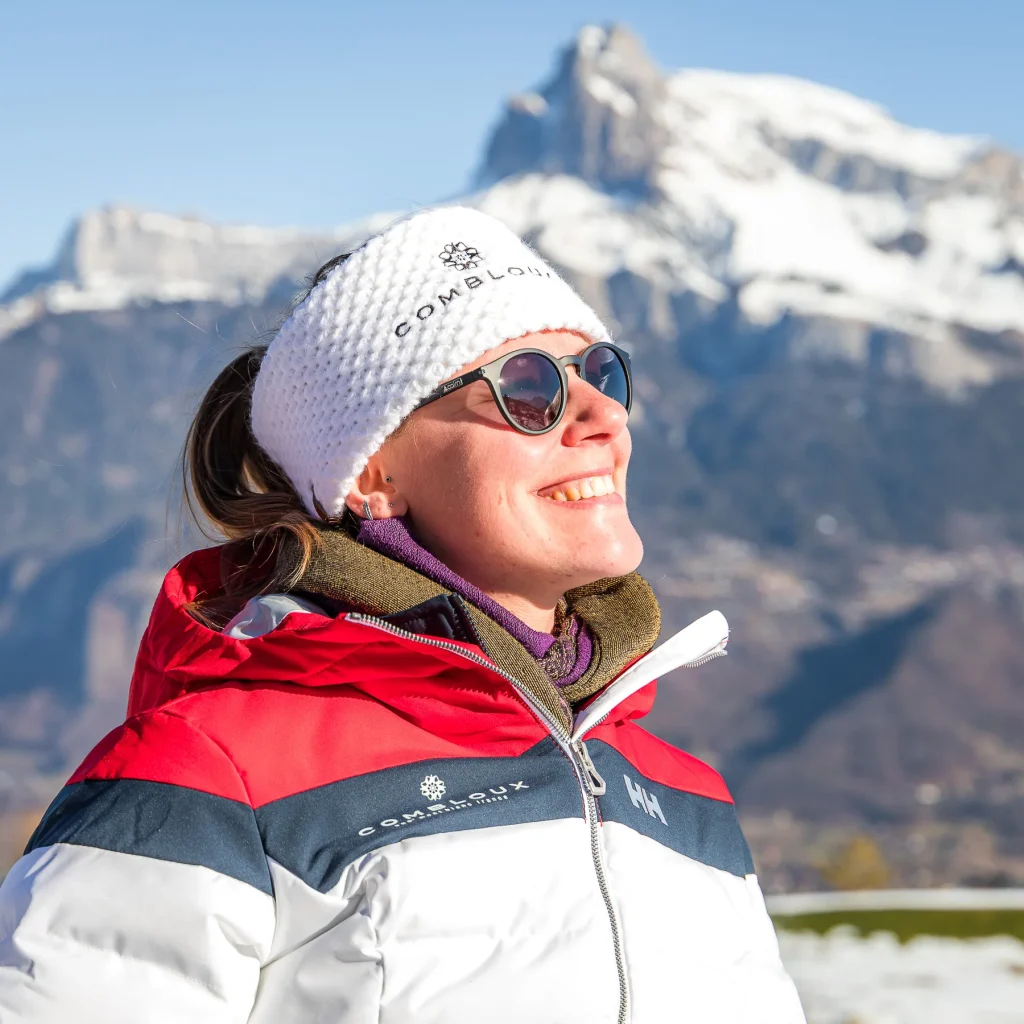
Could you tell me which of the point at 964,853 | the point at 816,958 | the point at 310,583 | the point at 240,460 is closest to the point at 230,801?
the point at 310,583

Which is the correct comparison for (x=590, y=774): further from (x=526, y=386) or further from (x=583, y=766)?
(x=526, y=386)

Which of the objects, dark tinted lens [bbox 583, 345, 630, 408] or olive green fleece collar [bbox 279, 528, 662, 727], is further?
dark tinted lens [bbox 583, 345, 630, 408]

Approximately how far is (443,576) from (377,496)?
0.31 m

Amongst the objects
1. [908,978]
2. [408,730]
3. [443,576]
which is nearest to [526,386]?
[443,576]

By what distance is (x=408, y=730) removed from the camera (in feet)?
8.38

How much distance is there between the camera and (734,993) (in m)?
2.61

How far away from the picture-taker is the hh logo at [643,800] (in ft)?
9.16

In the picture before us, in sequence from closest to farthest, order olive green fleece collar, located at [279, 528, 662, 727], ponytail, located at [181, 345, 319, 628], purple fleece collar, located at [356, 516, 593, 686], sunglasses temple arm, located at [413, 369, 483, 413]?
olive green fleece collar, located at [279, 528, 662, 727], purple fleece collar, located at [356, 516, 593, 686], sunglasses temple arm, located at [413, 369, 483, 413], ponytail, located at [181, 345, 319, 628]

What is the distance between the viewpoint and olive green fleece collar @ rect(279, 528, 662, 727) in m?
2.62

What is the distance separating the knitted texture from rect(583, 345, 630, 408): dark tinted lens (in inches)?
2.8

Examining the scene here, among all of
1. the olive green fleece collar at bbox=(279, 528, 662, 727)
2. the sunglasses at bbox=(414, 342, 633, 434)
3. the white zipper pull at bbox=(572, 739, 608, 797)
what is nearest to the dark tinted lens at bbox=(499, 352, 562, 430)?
the sunglasses at bbox=(414, 342, 633, 434)

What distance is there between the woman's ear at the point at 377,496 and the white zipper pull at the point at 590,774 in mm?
656

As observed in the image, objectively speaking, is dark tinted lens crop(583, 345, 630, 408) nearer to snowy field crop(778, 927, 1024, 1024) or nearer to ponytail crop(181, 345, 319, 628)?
ponytail crop(181, 345, 319, 628)

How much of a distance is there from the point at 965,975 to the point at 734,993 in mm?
13002
